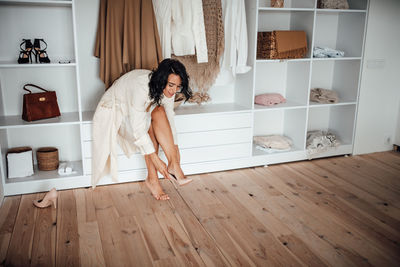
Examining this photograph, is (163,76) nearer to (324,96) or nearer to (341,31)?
(324,96)

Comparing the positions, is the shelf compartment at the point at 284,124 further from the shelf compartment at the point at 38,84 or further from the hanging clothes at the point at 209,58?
the shelf compartment at the point at 38,84

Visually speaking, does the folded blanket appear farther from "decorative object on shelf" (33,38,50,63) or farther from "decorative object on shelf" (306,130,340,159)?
"decorative object on shelf" (33,38,50,63)

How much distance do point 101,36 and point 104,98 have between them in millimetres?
557

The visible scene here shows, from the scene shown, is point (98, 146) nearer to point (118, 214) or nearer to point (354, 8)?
point (118, 214)

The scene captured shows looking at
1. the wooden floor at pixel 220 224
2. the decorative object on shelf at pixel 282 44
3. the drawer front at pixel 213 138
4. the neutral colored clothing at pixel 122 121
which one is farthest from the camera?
the decorative object on shelf at pixel 282 44

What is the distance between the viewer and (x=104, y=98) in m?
2.67

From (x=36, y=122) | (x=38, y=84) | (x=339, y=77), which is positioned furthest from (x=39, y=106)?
(x=339, y=77)

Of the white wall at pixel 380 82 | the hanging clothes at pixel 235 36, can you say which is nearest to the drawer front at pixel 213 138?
the hanging clothes at pixel 235 36

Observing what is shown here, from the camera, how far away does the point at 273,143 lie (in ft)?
11.4

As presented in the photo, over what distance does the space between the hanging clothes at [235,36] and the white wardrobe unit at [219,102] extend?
0.08 meters

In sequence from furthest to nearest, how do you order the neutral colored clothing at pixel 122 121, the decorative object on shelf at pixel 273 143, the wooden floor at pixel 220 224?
the decorative object on shelf at pixel 273 143 < the neutral colored clothing at pixel 122 121 < the wooden floor at pixel 220 224

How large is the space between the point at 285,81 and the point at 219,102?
Answer: 0.77 metres

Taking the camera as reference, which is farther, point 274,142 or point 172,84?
point 274,142

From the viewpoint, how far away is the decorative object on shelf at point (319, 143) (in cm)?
354
